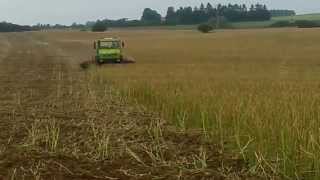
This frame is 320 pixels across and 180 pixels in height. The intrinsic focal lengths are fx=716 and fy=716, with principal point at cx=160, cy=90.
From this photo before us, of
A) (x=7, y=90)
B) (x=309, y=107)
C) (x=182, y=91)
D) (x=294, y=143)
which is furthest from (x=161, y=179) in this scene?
(x=7, y=90)

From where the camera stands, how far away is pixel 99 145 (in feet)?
32.5

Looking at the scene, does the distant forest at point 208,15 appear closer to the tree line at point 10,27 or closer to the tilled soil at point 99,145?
the tree line at point 10,27

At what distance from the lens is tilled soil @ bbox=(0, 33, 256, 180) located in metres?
8.34

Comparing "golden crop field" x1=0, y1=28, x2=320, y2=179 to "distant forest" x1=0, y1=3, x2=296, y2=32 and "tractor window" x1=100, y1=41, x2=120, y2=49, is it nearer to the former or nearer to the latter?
"tractor window" x1=100, y1=41, x2=120, y2=49

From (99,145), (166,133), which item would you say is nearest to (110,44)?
(166,133)

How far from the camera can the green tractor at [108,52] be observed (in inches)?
1432

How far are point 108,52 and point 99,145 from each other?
26.8m

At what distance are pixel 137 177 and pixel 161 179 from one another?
0.30 meters

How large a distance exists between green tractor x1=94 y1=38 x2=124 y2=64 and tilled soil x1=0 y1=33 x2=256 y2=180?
61.9 ft

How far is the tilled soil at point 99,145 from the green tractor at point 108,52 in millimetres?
18878

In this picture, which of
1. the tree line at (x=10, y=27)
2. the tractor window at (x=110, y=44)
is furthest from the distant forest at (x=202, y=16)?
the tractor window at (x=110, y=44)

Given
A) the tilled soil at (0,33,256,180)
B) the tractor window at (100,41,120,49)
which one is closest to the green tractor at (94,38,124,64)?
the tractor window at (100,41,120,49)

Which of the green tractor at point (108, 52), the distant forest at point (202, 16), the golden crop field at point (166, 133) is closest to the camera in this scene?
the golden crop field at point (166, 133)

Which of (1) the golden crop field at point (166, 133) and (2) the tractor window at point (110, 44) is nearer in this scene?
(1) the golden crop field at point (166, 133)
